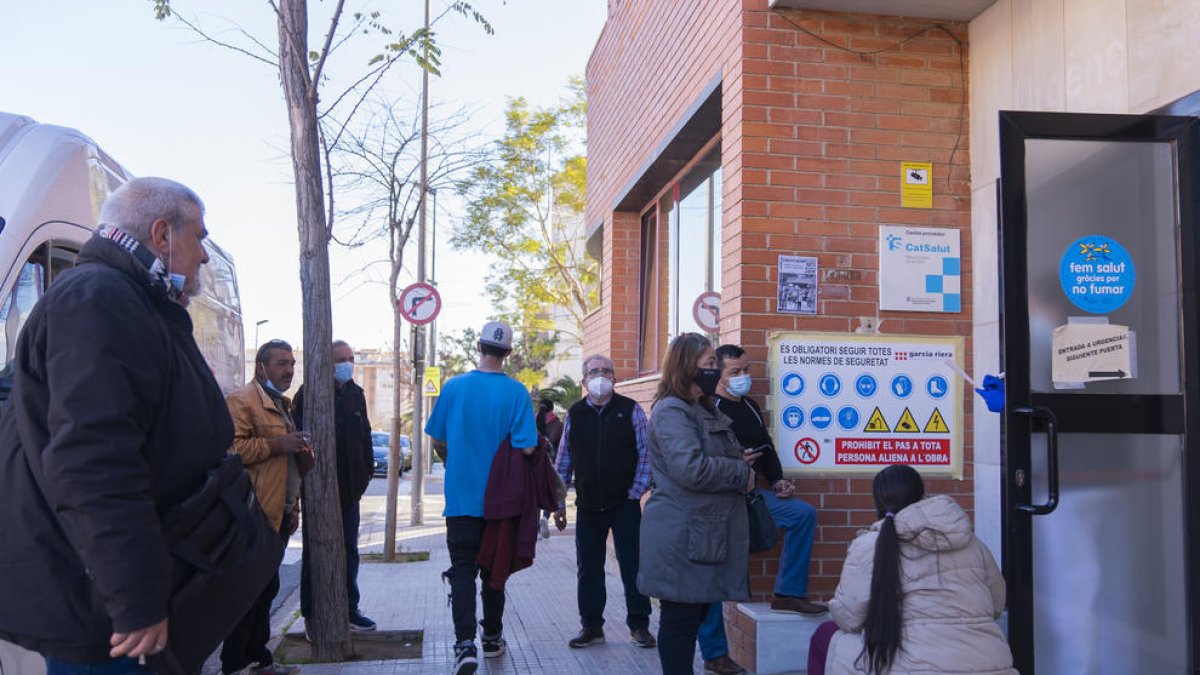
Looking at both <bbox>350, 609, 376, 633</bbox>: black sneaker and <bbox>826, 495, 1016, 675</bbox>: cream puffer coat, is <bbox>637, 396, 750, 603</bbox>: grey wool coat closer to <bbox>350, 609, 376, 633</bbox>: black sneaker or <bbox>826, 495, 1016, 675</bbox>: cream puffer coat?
<bbox>826, 495, 1016, 675</bbox>: cream puffer coat

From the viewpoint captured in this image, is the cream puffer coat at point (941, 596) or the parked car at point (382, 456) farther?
the parked car at point (382, 456)

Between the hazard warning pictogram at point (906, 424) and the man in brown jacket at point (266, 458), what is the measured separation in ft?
11.1

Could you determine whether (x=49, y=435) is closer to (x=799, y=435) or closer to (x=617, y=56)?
(x=799, y=435)

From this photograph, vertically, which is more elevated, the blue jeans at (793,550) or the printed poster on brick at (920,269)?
the printed poster on brick at (920,269)

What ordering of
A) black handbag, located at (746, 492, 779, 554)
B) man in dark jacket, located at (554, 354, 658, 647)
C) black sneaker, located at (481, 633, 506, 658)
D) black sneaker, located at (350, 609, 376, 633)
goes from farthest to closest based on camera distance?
black sneaker, located at (350, 609, 376, 633) < man in dark jacket, located at (554, 354, 658, 647) < black sneaker, located at (481, 633, 506, 658) < black handbag, located at (746, 492, 779, 554)

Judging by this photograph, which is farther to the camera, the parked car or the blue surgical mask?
the parked car

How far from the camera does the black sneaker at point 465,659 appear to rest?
5.88 meters

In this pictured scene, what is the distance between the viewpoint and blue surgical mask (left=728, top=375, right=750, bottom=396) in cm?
610

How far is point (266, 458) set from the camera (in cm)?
557

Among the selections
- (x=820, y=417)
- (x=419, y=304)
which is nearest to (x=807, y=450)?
(x=820, y=417)

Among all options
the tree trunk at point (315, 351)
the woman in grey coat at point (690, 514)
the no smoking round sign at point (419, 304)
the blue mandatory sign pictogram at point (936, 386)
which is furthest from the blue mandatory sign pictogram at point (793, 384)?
the no smoking round sign at point (419, 304)

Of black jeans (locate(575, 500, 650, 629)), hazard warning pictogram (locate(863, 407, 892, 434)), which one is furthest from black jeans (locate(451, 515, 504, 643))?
hazard warning pictogram (locate(863, 407, 892, 434))

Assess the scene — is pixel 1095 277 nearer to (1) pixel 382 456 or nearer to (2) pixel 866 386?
(2) pixel 866 386

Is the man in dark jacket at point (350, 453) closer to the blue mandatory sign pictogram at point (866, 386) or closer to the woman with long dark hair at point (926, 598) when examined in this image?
the blue mandatory sign pictogram at point (866, 386)
